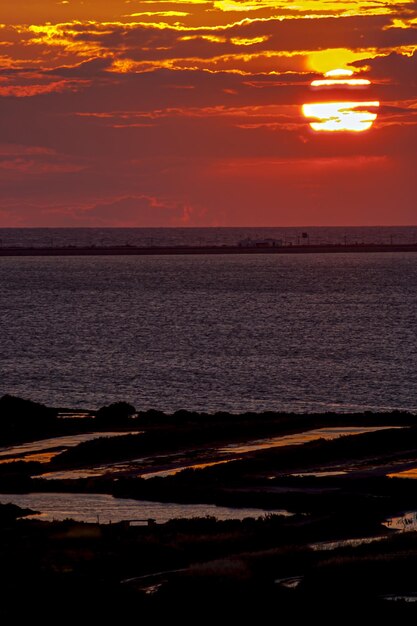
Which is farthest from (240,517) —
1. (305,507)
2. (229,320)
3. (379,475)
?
(229,320)

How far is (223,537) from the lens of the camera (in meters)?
37.8

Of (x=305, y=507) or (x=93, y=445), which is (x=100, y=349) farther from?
(x=305, y=507)

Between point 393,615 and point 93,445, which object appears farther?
point 93,445

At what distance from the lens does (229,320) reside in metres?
177

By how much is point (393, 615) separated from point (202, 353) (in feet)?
325

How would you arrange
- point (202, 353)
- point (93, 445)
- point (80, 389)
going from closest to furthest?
point (93, 445)
point (80, 389)
point (202, 353)

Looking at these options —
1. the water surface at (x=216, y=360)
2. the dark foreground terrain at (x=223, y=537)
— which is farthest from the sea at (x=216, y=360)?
the dark foreground terrain at (x=223, y=537)

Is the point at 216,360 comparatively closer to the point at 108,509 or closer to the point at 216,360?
the point at 216,360

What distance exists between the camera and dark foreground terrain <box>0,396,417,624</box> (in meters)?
30.0

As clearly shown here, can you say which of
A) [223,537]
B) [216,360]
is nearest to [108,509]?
[223,537]

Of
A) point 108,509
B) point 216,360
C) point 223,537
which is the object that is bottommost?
point 223,537

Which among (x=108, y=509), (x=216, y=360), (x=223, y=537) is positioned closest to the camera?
(x=223, y=537)

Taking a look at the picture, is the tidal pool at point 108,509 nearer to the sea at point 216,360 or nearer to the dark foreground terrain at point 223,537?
the dark foreground terrain at point 223,537

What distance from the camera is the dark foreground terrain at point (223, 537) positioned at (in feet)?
98.5
